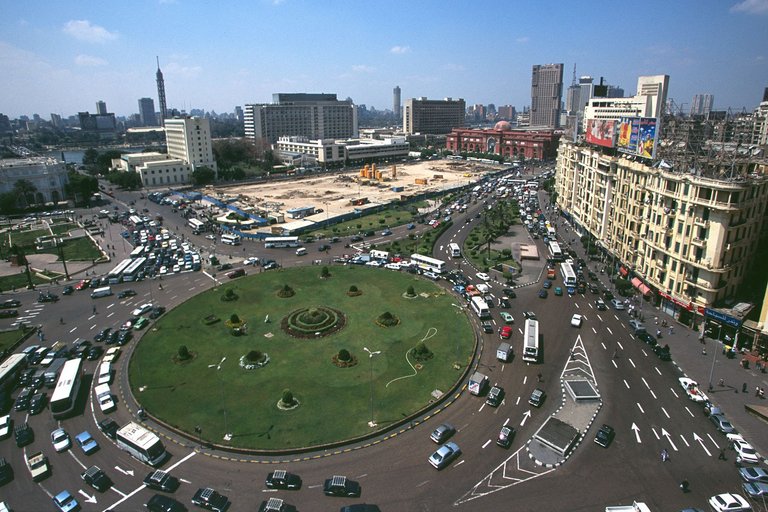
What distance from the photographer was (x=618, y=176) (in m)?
78.4

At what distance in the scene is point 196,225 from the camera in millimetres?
102750

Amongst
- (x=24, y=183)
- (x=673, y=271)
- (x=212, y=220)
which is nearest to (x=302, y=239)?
(x=212, y=220)

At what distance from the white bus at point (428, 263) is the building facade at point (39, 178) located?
109 meters

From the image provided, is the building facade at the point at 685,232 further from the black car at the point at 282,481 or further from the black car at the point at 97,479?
the black car at the point at 97,479

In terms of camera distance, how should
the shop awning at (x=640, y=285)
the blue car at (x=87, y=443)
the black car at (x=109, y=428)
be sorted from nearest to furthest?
the blue car at (x=87, y=443) < the black car at (x=109, y=428) < the shop awning at (x=640, y=285)

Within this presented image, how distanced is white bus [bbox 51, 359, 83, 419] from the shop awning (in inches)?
2752

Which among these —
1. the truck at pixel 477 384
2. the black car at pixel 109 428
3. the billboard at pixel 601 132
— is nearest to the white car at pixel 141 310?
the black car at pixel 109 428

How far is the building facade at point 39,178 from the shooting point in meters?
120

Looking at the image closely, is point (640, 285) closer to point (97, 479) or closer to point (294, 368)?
point (294, 368)

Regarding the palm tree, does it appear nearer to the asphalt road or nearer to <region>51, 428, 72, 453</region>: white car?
the asphalt road

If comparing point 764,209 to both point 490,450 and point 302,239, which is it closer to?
point 490,450

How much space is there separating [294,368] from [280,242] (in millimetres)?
47594

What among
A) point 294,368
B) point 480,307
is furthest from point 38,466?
point 480,307

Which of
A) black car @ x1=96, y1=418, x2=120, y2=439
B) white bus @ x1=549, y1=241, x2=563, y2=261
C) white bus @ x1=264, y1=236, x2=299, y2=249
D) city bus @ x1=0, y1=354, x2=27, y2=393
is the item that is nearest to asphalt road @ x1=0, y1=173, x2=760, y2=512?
black car @ x1=96, y1=418, x2=120, y2=439
